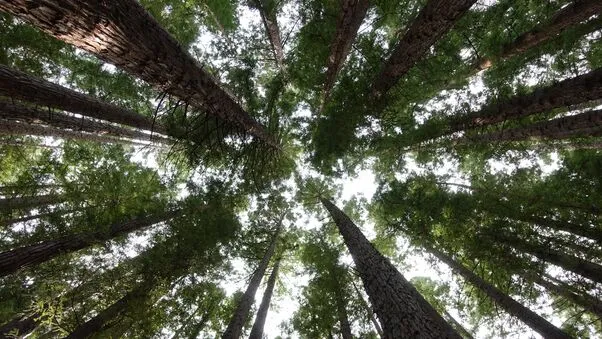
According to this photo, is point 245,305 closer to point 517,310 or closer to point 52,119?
point 52,119

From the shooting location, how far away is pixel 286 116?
12133 mm

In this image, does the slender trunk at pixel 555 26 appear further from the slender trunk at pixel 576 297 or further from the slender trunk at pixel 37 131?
the slender trunk at pixel 37 131

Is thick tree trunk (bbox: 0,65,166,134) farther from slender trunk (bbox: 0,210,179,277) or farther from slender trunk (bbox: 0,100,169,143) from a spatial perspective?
slender trunk (bbox: 0,210,179,277)

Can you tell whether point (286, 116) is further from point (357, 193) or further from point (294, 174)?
point (357, 193)

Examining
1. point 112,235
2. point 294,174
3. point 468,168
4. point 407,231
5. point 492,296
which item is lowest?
point 112,235

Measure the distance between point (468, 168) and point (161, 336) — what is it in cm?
1350

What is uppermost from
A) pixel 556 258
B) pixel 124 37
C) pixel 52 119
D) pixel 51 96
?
pixel 556 258

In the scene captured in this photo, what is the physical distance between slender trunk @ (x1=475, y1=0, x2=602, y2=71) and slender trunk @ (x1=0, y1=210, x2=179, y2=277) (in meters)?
12.2

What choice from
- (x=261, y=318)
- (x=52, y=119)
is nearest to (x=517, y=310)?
(x=261, y=318)

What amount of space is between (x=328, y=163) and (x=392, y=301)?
6.72 metres

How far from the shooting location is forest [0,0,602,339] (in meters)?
7.55

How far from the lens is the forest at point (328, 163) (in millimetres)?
7551

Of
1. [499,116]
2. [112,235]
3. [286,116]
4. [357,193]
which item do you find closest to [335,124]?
[286,116]

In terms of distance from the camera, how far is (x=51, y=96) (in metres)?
6.74
